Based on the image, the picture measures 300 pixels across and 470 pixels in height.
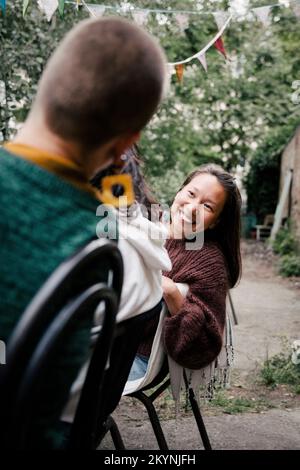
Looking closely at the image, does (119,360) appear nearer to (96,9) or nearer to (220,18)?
(96,9)

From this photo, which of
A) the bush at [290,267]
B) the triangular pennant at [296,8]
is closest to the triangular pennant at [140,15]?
the triangular pennant at [296,8]

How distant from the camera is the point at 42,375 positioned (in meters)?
0.66

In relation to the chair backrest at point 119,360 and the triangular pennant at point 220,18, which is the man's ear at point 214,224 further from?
the triangular pennant at point 220,18

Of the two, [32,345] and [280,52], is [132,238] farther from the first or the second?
[280,52]

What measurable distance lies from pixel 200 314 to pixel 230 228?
394 mm

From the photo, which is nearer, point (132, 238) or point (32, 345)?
point (32, 345)

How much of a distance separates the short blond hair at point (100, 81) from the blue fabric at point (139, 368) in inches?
41.7

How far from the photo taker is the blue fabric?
169 cm

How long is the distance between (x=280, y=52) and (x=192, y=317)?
36.8 ft

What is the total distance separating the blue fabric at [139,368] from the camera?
1.69 m

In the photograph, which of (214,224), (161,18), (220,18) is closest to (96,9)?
(220,18)

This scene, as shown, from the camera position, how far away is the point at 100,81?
2.43 ft
